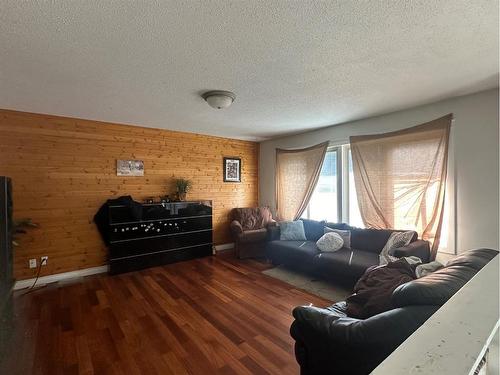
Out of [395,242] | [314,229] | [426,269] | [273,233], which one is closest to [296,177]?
[314,229]

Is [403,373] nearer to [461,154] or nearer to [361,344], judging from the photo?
[361,344]

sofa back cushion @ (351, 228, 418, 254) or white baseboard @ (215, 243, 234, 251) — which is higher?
sofa back cushion @ (351, 228, 418, 254)

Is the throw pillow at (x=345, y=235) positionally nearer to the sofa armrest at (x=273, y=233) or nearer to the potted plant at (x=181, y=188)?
the sofa armrest at (x=273, y=233)

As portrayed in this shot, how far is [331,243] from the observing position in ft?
11.8

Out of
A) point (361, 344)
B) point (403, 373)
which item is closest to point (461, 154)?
point (361, 344)

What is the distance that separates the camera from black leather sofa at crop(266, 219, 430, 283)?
118 inches

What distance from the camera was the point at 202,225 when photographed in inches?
187

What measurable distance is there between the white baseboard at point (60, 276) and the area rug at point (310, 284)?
2667 mm

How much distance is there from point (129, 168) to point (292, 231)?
10.0ft

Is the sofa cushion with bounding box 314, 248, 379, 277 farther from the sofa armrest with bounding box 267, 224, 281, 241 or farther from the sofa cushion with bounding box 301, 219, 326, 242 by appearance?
the sofa armrest with bounding box 267, 224, 281, 241

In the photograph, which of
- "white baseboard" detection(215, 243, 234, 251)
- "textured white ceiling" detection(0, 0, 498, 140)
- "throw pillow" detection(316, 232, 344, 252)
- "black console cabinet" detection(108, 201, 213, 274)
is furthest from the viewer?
"white baseboard" detection(215, 243, 234, 251)

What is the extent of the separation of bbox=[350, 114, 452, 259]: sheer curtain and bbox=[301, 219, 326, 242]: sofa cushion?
0.74 metres

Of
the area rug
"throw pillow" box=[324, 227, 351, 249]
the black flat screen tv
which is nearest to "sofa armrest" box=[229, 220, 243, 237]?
the area rug

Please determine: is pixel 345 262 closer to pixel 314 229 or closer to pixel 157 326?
pixel 314 229
